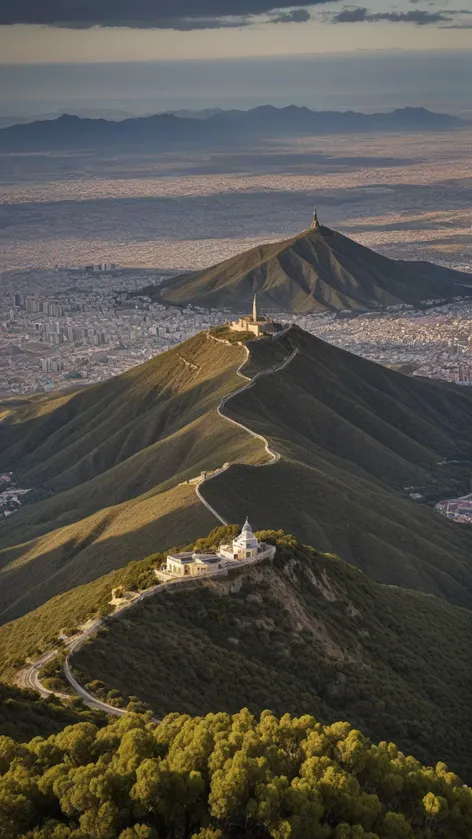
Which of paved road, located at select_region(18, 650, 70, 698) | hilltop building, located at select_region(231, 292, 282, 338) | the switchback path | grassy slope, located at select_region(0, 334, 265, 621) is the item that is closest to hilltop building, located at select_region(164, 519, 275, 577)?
paved road, located at select_region(18, 650, 70, 698)

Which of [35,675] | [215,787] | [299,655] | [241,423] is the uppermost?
[215,787]

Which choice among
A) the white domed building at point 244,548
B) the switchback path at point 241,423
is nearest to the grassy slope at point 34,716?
the white domed building at point 244,548

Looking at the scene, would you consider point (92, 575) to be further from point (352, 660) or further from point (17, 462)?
point (17, 462)

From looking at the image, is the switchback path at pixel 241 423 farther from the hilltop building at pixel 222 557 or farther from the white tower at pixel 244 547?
the white tower at pixel 244 547

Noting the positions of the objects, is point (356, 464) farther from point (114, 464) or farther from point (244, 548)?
point (244, 548)

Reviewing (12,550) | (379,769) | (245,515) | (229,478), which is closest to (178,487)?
(229,478)

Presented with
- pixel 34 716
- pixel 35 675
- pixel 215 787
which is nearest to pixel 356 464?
pixel 35 675
